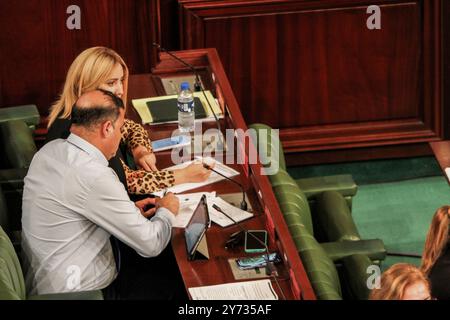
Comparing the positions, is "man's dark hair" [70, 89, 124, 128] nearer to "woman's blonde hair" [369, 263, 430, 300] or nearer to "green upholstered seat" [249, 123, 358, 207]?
"green upholstered seat" [249, 123, 358, 207]

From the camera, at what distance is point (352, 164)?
6484 millimetres

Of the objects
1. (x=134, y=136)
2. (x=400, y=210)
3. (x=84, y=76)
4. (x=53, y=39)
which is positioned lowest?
(x=400, y=210)

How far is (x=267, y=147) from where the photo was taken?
16.1ft

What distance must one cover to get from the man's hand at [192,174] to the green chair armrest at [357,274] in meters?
0.73

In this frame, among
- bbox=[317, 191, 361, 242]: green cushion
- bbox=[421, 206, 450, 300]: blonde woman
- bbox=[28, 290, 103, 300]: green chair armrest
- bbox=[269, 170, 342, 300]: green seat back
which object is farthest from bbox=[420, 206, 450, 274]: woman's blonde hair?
bbox=[28, 290, 103, 300]: green chair armrest

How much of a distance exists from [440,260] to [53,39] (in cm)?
276

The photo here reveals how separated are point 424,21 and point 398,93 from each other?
1.46 feet

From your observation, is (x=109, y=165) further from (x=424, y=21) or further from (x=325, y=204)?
(x=424, y=21)

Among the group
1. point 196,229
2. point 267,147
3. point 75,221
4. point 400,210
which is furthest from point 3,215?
point 400,210

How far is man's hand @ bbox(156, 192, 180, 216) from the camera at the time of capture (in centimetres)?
441

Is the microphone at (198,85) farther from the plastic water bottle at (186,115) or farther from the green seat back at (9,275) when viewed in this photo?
the green seat back at (9,275)

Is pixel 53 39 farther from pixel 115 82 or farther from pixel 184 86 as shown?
pixel 115 82

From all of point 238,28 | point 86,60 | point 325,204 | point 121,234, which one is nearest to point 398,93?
point 238,28

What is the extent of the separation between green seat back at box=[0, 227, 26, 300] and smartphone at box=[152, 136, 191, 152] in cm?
109
